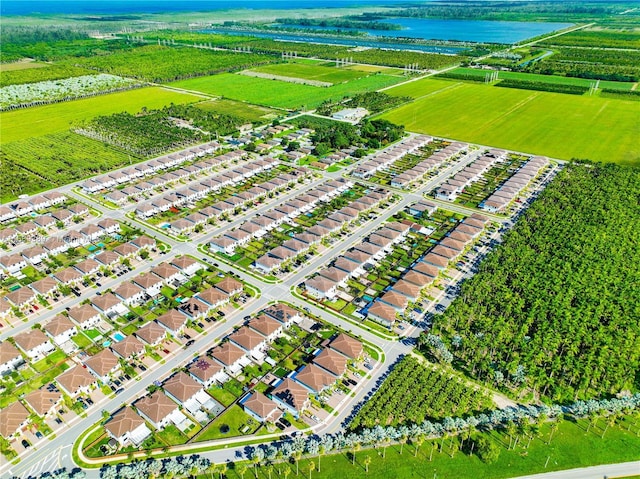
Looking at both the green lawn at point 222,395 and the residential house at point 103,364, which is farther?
the residential house at point 103,364

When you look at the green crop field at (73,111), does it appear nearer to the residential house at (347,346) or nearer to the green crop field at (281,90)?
the green crop field at (281,90)

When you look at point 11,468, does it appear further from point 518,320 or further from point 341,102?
point 341,102

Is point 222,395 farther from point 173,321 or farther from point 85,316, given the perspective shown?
point 85,316

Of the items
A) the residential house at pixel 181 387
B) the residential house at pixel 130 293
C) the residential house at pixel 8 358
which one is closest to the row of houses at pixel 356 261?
the residential house at pixel 181 387

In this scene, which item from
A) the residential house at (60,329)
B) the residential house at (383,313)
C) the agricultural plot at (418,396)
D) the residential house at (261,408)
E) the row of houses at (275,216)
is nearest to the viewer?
the agricultural plot at (418,396)

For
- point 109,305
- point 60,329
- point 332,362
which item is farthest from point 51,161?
point 332,362

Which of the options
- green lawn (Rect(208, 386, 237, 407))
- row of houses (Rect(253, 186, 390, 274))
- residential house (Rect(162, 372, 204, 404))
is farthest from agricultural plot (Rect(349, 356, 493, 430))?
row of houses (Rect(253, 186, 390, 274))
